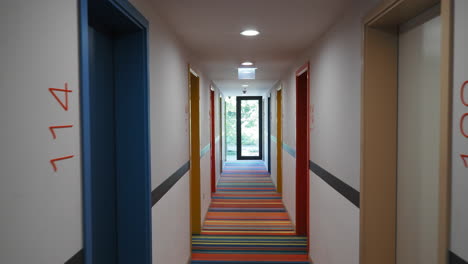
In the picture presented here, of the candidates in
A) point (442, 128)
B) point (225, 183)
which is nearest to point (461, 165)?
point (442, 128)

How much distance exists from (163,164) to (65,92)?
1435mm

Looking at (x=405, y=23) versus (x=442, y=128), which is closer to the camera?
(x=442, y=128)

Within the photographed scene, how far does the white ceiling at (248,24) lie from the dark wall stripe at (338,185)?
52.7 inches

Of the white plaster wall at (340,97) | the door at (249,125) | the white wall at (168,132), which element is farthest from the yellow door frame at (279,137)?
the door at (249,125)

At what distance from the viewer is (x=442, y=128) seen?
3.88ft

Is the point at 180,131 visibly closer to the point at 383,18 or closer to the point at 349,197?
the point at 349,197

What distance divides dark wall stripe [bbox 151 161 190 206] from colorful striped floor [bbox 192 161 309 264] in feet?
4.24

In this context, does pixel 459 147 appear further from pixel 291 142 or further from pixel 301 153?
pixel 291 142

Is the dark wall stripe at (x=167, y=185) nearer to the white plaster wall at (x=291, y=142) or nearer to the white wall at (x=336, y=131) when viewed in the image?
the white wall at (x=336, y=131)

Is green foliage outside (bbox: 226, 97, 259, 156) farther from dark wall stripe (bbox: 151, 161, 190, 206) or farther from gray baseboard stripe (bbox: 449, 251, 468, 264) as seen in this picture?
gray baseboard stripe (bbox: 449, 251, 468, 264)

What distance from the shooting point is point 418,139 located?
168 centimetres

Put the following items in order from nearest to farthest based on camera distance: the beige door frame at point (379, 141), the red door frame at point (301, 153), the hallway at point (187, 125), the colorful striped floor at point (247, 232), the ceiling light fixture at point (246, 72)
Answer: the hallway at point (187, 125), the beige door frame at point (379, 141), the colorful striped floor at point (247, 232), the red door frame at point (301, 153), the ceiling light fixture at point (246, 72)

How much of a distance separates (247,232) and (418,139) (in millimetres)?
3444

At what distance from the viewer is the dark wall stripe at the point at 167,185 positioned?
2214mm
